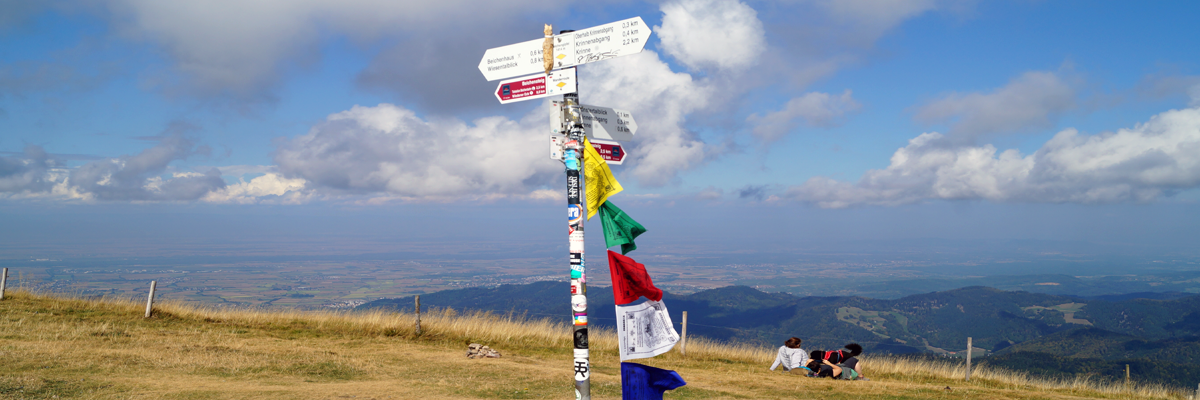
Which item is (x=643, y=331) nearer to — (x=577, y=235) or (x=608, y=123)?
(x=577, y=235)

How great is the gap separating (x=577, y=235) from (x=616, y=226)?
1.26 ft

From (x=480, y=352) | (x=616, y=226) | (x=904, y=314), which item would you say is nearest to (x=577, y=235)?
(x=616, y=226)

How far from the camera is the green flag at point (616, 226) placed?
439cm

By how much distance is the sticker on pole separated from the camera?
169 inches

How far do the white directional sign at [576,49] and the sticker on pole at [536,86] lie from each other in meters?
0.06

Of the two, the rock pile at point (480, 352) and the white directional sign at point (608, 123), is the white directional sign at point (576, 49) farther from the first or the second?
the rock pile at point (480, 352)

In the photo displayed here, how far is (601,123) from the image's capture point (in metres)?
4.49

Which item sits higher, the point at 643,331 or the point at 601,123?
the point at 601,123

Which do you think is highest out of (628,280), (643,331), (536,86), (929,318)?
(536,86)

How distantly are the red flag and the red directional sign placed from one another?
2.24 ft

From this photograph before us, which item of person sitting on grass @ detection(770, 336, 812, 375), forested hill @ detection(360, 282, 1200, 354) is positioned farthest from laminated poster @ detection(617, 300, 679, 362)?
forested hill @ detection(360, 282, 1200, 354)

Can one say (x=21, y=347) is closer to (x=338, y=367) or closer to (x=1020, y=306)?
(x=338, y=367)

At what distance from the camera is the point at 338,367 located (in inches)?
454

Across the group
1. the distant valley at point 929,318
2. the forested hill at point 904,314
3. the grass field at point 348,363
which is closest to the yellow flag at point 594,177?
the grass field at point 348,363
